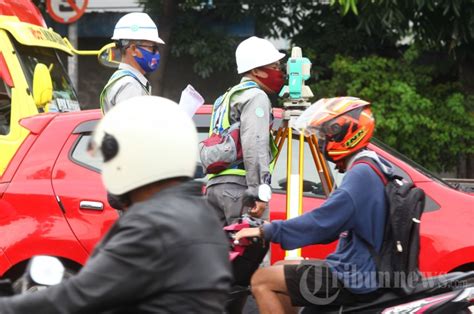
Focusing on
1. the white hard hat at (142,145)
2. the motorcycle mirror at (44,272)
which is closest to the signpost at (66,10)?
the motorcycle mirror at (44,272)

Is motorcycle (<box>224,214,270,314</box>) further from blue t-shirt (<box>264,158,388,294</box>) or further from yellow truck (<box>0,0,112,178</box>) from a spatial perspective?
yellow truck (<box>0,0,112,178</box>)

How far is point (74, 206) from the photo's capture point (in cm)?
630

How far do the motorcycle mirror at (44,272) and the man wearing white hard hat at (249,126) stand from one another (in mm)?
2641

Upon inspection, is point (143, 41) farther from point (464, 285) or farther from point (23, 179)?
point (464, 285)

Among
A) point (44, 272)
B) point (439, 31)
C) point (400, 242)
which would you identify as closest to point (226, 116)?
point (400, 242)

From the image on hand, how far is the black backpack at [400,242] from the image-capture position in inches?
163

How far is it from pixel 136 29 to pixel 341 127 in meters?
2.09

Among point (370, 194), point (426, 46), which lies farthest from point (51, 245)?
point (426, 46)

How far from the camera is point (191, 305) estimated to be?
268 cm

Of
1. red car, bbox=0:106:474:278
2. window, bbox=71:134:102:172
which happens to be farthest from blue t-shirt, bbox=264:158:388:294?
window, bbox=71:134:102:172

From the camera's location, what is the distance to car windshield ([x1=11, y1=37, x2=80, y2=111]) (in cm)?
831

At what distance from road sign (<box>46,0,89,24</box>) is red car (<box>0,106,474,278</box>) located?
6488 mm

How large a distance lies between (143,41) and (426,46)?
24.9ft

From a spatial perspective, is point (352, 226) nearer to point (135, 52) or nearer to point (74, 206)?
point (135, 52)
